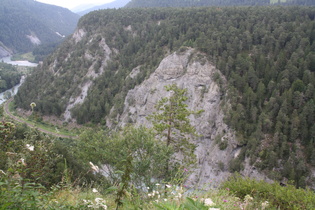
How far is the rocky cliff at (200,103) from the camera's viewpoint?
3834 centimetres

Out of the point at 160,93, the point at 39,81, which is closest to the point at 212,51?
the point at 160,93

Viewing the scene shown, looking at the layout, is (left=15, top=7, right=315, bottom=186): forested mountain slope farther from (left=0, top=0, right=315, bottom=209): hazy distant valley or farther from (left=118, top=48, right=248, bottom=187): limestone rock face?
(left=118, top=48, right=248, bottom=187): limestone rock face

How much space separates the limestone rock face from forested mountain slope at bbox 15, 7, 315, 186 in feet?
6.24

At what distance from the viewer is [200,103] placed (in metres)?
45.6

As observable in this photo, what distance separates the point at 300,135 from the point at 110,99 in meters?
44.4

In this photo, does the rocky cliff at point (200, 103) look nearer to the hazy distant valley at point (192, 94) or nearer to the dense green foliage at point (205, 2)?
the hazy distant valley at point (192, 94)

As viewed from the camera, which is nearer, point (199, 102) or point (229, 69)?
point (229, 69)

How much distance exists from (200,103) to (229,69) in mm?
8764

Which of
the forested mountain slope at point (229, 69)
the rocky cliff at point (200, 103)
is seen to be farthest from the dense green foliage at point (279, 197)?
the forested mountain slope at point (229, 69)

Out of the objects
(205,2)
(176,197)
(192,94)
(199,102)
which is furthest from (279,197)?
(205,2)

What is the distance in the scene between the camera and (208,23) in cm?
5875

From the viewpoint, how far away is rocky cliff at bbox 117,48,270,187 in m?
38.3

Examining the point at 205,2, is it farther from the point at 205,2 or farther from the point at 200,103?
the point at 200,103

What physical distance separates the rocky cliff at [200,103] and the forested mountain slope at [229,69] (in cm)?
175
